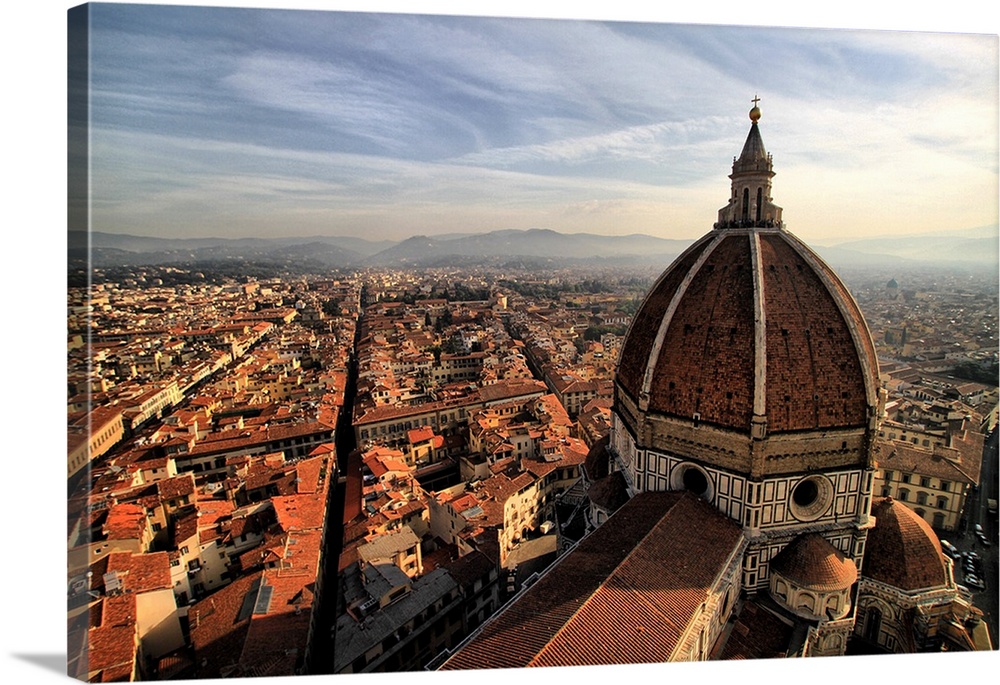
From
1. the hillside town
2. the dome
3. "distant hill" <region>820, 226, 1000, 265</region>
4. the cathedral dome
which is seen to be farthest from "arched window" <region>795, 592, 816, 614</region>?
"distant hill" <region>820, 226, 1000, 265</region>

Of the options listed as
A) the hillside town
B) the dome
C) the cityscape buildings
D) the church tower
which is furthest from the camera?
the hillside town

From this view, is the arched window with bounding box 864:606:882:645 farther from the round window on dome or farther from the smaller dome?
the round window on dome

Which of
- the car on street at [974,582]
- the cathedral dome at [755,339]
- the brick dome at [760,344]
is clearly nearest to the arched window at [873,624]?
the cathedral dome at [755,339]

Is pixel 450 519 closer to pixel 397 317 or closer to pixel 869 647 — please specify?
pixel 869 647

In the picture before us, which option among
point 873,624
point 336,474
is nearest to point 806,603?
point 873,624

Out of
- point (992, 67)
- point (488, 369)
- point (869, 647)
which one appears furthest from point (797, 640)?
point (488, 369)

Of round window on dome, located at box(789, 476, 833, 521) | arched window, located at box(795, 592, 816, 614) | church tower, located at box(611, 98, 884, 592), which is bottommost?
arched window, located at box(795, 592, 816, 614)

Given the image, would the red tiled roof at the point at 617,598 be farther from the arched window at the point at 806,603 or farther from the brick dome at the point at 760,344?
the brick dome at the point at 760,344
